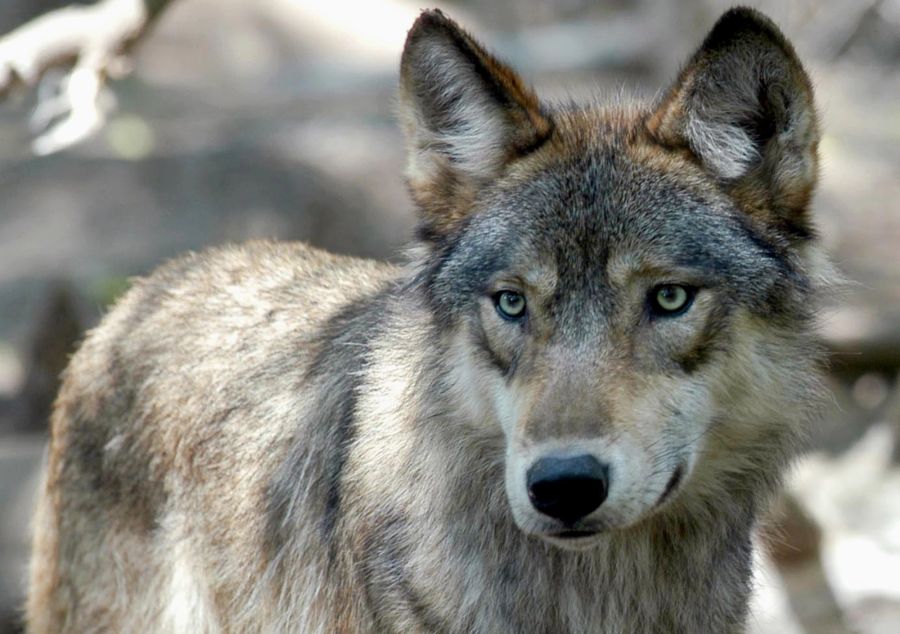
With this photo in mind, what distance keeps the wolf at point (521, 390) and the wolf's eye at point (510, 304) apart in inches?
0.5

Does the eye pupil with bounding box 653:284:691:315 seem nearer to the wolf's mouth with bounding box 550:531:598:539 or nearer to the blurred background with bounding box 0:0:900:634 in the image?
the wolf's mouth with bounding box 550:531:598:539

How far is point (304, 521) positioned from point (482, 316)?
3.87ft

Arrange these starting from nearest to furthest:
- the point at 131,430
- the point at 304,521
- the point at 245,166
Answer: the point at 304,521, the point at 131,430, the point at 245,166

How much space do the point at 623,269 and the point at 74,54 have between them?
3.15 metres

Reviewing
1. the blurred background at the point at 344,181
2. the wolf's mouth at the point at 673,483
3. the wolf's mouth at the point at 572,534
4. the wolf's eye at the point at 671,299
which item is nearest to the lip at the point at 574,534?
the wolf's mouth at the point at 572,534

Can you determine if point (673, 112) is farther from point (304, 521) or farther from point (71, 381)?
point (71, 381)

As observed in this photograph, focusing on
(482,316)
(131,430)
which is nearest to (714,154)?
(482,316)

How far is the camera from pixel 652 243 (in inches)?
157

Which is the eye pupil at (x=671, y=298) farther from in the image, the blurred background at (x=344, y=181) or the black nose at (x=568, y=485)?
the blurred background at (x=344, y=181)

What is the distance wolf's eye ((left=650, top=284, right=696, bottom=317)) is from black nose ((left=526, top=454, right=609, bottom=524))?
56 centimetres

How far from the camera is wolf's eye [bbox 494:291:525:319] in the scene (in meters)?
4.08

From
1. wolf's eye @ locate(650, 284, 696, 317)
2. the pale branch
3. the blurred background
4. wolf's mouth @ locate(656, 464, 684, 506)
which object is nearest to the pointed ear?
wolf's eye @ locate(650, 284, 696, 317)

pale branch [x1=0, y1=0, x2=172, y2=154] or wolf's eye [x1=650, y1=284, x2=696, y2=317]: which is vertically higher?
pale branch [x1=0, y1=0, x2=172, y2=154]

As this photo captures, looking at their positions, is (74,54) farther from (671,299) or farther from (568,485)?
(568,485)
